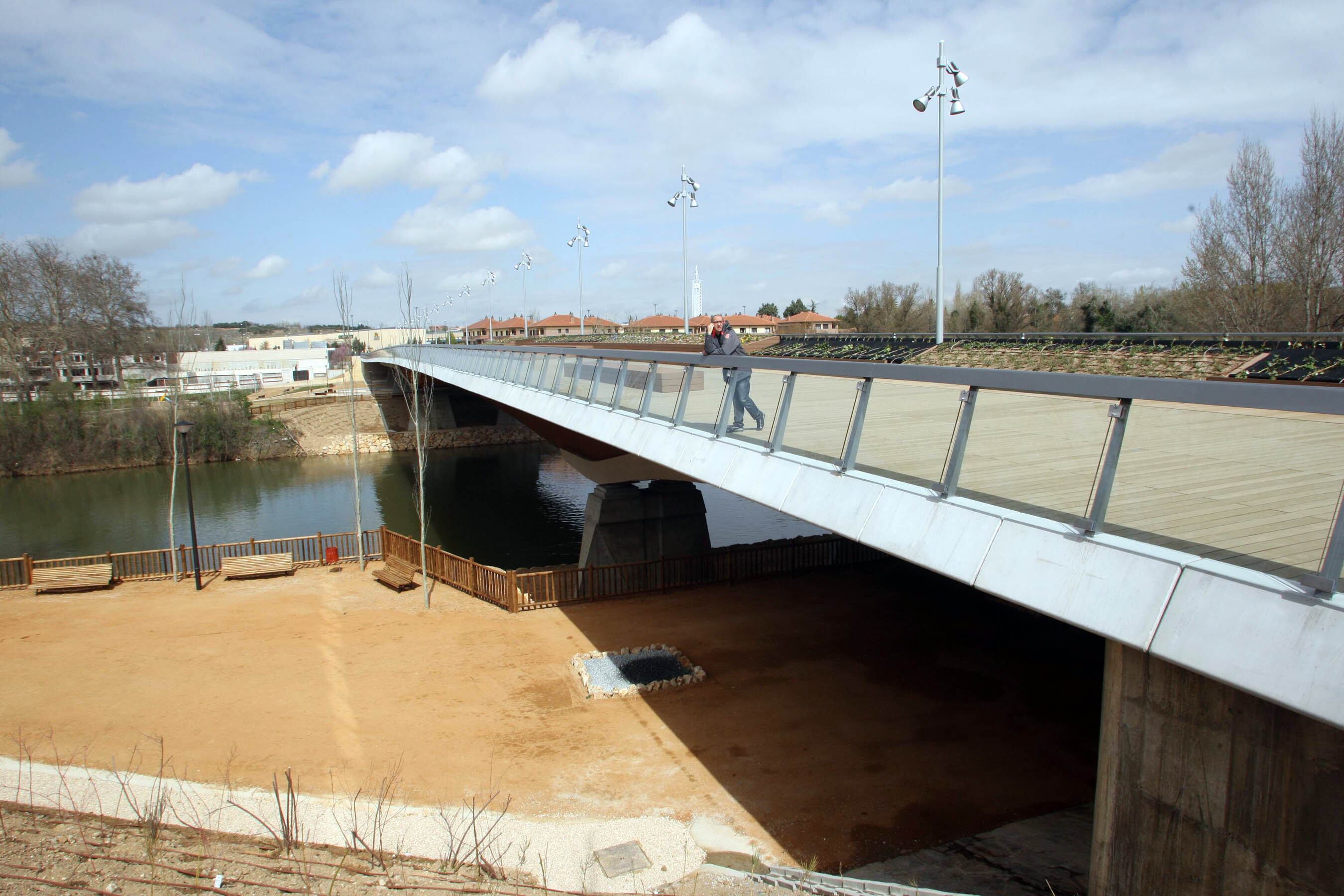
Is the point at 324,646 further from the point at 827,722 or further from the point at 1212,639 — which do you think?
the point at 1212,639

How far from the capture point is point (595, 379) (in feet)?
40.8

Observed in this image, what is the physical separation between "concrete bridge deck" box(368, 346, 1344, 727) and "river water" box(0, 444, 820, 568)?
19383 millimetres

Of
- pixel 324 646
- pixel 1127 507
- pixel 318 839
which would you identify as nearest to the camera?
pixel 1127 507

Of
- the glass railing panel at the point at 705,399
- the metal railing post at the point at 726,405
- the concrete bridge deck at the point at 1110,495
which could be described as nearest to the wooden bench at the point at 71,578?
the glass railing panel at the point at 705,399

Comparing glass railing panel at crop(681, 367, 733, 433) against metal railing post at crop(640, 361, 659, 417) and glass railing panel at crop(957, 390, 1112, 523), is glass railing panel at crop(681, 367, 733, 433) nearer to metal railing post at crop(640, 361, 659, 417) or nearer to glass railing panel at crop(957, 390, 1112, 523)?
metal railing post at crop(640, 361, 659, 417)

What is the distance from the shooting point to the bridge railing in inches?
148

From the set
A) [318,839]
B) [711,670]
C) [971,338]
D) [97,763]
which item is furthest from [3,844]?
[971,338]

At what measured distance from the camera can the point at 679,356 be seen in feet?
30.8

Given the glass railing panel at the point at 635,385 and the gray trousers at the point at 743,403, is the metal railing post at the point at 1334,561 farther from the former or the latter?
the glass railing panel at the point at 635,385

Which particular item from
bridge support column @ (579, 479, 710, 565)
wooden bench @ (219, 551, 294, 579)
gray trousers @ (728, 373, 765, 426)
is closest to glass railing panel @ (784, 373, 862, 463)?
gray trousers @ (728, 373, 765, 426)

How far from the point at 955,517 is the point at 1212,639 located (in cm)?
177

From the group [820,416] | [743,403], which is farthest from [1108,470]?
[743,403]

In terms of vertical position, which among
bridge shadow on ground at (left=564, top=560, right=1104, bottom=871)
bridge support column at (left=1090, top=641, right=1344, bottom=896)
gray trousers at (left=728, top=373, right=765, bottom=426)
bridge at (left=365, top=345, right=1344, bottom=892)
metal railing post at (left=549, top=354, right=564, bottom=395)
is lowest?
bridge shadow on ground at (left=564, top=560, right=1104, bottom=871)

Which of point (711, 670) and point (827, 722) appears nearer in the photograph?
point (827, 722)
